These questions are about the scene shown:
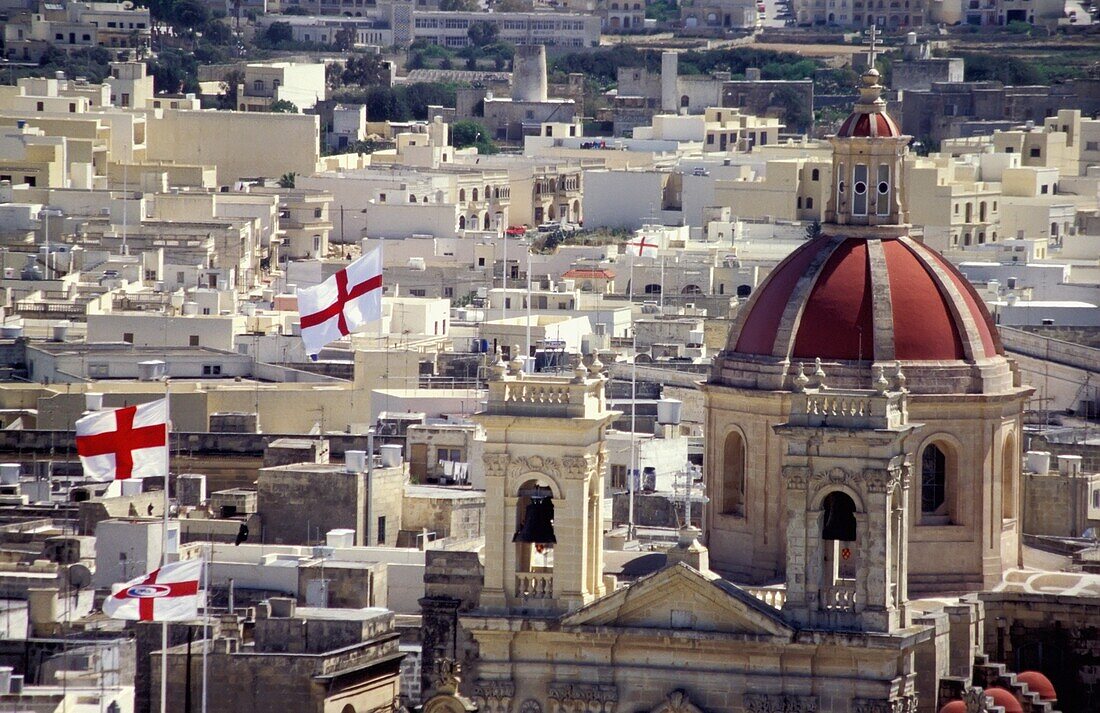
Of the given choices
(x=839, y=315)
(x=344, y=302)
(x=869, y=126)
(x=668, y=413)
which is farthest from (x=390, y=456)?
(x=839, y=315)

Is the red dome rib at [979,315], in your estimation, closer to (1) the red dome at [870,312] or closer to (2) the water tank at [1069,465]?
(1) the red dome at [870,312]

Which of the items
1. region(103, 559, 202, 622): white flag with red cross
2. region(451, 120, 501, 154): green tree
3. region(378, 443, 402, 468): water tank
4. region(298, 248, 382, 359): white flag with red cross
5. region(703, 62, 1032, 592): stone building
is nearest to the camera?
region(103, 559, 202, 622): white flag with red cross

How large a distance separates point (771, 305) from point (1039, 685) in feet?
19.8

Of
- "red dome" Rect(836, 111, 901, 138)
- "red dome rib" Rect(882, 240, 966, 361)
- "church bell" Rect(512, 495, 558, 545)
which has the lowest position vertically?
"church bell" Rect(512, 495, 558, 545)

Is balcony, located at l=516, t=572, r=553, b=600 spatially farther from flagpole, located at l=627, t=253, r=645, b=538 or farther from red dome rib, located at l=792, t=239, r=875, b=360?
flagpole, located at l=627, t=253, r=645, b=538

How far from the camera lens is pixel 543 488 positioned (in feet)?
159

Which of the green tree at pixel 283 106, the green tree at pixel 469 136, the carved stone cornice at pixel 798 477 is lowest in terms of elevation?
the carved stone cornice at pixel 798 477

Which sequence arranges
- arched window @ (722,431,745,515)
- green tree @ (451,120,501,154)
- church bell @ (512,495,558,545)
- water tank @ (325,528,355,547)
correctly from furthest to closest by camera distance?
green tree @ (451,120,501,154) → water tank @ (325,528,355,547) → arched window @ (722,431,745,515) → church bell @ (512,495,558,545)

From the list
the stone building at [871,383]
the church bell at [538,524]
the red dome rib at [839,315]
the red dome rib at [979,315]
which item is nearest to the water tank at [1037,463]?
the stone building at [871,383]

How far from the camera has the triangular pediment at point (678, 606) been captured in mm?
47219

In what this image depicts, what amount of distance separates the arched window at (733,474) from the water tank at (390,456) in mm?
14555

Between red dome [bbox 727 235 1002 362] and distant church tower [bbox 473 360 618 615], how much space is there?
412cm

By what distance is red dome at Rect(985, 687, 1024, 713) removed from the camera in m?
48.2

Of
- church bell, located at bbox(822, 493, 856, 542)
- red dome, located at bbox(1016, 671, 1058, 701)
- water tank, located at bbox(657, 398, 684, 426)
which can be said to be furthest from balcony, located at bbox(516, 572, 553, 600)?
water tank, located at bbox(657, 398, 684, 426)
